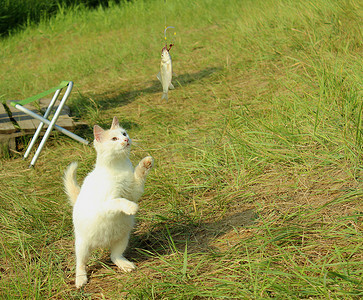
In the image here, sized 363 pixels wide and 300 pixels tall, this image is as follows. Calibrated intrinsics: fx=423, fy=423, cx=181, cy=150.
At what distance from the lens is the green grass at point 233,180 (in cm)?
201

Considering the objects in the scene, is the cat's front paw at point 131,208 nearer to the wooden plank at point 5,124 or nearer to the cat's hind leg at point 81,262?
the cat's hind leg at point 81,262

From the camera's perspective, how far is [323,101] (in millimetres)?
3199

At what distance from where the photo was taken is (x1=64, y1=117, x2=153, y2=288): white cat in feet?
6.96

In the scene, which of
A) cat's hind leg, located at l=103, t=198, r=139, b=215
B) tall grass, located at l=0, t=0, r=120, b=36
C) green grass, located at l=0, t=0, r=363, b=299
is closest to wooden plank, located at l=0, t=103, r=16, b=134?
green grass, located at l=0, t=0, r=363, b=299

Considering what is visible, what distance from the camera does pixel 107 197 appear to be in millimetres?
2113

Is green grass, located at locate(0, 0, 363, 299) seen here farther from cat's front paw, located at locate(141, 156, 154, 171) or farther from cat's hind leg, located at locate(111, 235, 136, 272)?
cat's front paw, located at locate(141, 156, 154, 171)

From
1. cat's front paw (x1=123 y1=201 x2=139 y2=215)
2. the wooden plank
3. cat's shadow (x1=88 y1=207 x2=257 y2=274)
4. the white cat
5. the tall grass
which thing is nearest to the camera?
cat's front paw (x1=123 y1=201 x2=139 y2=215)

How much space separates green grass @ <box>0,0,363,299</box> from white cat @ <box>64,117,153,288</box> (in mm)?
183

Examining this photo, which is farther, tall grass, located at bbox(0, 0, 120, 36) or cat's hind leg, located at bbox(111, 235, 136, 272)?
tall grass, located at bbox(0, 0, 120, 36)

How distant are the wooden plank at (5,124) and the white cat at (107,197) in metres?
2.18

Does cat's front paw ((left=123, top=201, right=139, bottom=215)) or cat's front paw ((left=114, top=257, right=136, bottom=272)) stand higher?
cat's front paw ((left=123, top=201, right=139, bottom=215))

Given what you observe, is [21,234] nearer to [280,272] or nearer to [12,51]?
[280,272]

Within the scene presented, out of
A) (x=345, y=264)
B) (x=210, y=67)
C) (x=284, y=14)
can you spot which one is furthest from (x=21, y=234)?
(x=284, y=14)

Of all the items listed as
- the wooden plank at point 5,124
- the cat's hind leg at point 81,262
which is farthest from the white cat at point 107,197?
the wooden plank at point 5,124
